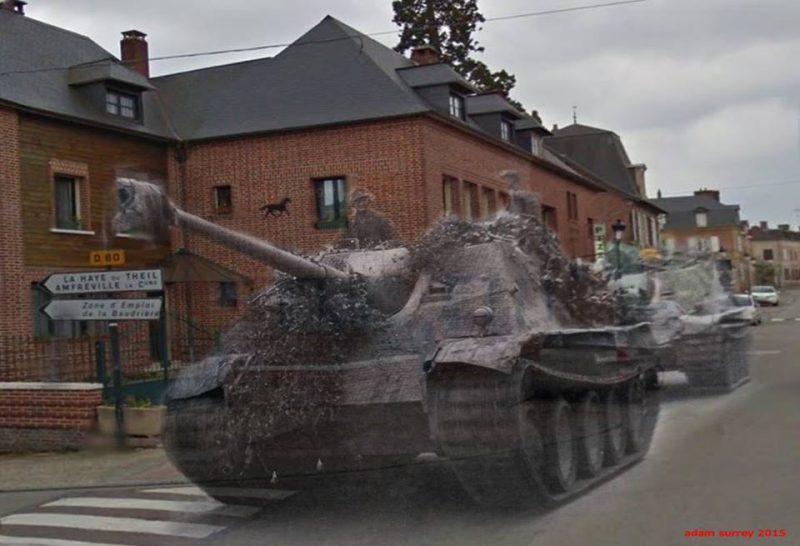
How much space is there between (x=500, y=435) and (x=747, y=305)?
7497 millimetres

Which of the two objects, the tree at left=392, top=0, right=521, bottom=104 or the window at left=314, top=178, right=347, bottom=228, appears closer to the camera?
the window at left=314, top=178, right=347, bottom=228

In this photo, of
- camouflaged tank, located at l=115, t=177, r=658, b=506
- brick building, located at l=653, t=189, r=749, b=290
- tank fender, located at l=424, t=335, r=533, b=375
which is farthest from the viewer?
brick building, located at l=653, t=189, r=749, b=290

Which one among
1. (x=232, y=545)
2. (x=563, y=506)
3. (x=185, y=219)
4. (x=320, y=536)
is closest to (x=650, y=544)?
(x=563, y=506)

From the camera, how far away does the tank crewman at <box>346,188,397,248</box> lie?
8352 millimetres

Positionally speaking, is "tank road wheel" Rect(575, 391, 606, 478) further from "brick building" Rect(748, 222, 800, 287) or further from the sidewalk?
"brick building" Rect(748, 222, 800, 287)

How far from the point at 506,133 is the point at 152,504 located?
648cm

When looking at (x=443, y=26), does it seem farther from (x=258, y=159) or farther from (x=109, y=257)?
(x=109, y=257)

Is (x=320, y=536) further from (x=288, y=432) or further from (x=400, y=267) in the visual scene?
(x=400, y=267)

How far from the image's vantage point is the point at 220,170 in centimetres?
1102

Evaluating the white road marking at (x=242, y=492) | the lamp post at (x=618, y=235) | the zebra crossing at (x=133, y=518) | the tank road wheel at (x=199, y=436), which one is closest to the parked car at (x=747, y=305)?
the lamp post at (x=618, y=235)

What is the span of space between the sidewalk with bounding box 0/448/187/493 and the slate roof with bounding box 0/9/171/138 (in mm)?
4451

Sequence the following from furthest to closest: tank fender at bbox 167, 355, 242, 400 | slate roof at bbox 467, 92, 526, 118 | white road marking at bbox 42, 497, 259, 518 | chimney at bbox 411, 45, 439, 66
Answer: chimney at bbox 411, 45, 439, 66, slate roof at bbox 467, 92, 526, 118, white road marking at bbox 42, 497, 259, 518, tank fender at bbox 167, 355, 242, 400

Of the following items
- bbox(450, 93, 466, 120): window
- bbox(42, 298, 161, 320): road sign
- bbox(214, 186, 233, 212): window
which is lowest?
bbox(42, 298, 161, 320): road sign

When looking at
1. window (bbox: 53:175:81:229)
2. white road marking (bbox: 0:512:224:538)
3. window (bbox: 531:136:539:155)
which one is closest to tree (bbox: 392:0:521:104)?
window (bbox: 531:136:539:155)
